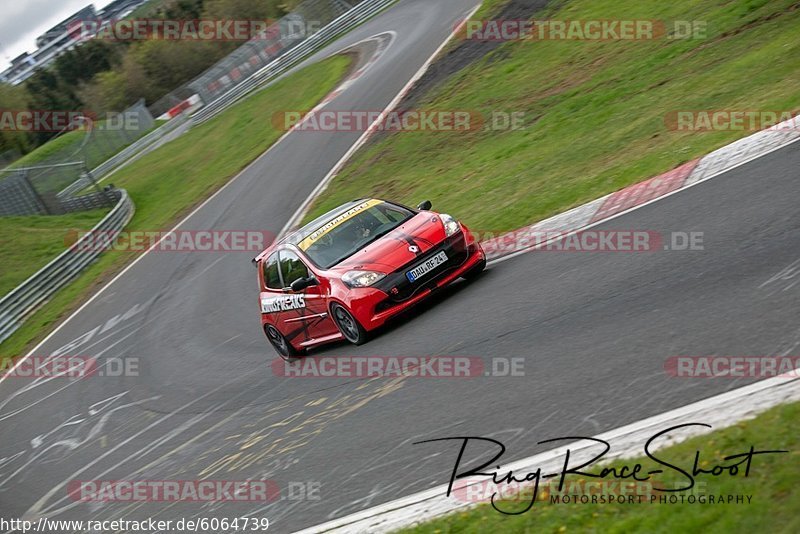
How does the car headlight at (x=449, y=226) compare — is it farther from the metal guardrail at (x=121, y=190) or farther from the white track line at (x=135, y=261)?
the metal guardrail at (x=121, y=190)

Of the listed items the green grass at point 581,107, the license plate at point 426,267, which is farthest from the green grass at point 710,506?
the green grass at point 581,107

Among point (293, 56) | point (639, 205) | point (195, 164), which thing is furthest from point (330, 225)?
point (293, 56)

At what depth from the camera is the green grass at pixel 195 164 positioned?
87.5ft

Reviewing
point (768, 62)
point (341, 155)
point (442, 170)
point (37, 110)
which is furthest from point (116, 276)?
point (37, 110)

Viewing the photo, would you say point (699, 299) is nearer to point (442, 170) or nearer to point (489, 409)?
point (489, 409)

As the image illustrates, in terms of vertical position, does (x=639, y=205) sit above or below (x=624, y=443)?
below

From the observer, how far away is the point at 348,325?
11531 mm

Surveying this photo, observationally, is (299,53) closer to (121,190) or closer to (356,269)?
(121,190)

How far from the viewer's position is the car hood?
11.2 m

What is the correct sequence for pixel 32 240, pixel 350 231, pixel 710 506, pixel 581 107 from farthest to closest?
1. pixel 32 240
2. pixel 581 107
3. pixel 350 231
4. pixel 710 506

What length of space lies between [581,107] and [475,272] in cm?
767

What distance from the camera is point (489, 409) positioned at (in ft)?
25.4

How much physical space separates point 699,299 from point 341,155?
1934 centimetres

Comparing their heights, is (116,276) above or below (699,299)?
below
